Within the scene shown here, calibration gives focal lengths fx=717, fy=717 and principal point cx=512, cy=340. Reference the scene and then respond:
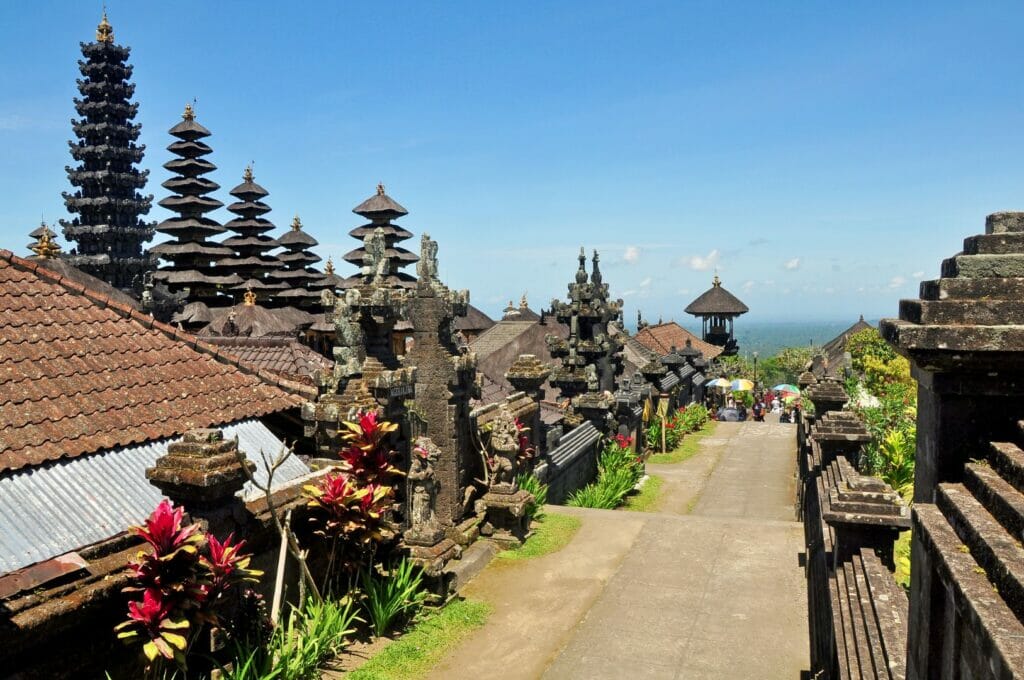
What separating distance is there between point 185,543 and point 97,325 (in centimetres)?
473

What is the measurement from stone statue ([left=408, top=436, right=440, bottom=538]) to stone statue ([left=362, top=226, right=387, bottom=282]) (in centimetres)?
289

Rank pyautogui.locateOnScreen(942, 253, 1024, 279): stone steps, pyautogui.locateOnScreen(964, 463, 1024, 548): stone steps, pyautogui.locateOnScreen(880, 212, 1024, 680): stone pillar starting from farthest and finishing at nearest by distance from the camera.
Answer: pyautogui.locateOnScreen(942, 253, 1024, 279): stone steps < pyautogui.locateOnScreen(880, 212, 1024, 680): stone pillar < pyautogui.locateOnScreen(964, 463, 1024, 548): stone steps

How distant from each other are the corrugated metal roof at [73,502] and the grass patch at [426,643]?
2.28 metres

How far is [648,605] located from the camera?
8.99 meters

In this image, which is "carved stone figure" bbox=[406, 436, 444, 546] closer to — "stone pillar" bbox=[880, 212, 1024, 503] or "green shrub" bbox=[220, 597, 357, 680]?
"green shrub" bbox=[220, 597, 357, 680]

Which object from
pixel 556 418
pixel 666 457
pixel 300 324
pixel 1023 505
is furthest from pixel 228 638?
pixel 300 324

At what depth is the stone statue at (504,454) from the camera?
1137 cm

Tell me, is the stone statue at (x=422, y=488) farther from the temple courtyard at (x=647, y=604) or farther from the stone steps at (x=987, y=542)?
the stone steps at (x=987, y=542)

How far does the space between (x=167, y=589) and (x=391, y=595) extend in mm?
3299

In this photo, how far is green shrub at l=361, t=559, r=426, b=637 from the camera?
820 cm

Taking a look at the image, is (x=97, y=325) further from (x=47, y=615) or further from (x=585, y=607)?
(x=585, y=607)

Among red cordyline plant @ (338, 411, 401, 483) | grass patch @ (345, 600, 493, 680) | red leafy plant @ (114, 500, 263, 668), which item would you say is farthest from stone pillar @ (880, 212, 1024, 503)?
red cordyline plant @ (338, 411, 401, 483)

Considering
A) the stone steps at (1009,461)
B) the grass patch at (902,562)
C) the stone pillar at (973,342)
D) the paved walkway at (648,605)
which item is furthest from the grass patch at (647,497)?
the stone steps at (1009,461)

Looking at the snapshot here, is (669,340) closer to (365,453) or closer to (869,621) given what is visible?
(365,453)
